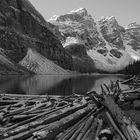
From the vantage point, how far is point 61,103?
16.7 m

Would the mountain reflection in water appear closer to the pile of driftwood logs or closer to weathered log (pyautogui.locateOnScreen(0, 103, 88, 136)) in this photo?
the pile of driftwood logs

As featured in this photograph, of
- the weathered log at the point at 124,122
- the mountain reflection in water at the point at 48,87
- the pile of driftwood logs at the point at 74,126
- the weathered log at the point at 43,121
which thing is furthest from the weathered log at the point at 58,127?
the mountain reflection in water at the point at 48,87

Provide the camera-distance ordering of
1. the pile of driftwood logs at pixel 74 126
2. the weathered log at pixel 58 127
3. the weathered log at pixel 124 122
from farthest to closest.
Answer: the weathered log at pixel 124 122, the pile of driftwood logs at pixel 74 126, the weathered log at pixel 58 127

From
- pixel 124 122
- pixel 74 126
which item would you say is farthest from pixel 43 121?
pixel 124 122

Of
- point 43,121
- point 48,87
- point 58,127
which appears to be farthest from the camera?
point 48,87

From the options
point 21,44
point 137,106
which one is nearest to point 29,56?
point 21,44

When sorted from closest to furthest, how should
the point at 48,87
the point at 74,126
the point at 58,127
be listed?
the point at 58,127 → the point at 74,126 → the point at 48,87

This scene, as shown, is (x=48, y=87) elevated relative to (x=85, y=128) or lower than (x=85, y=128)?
elevated

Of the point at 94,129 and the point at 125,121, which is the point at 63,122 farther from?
the point at 125,121

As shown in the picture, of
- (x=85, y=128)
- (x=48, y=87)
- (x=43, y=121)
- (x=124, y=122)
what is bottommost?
(x=85, y=128)

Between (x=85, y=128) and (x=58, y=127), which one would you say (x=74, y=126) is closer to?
(x=85, y=128)

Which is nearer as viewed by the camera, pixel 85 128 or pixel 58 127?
pixel 58 127

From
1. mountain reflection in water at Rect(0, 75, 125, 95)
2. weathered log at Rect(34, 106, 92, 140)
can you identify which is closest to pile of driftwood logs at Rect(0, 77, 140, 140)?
weathered log at Rect(34, 106, 92, 140)

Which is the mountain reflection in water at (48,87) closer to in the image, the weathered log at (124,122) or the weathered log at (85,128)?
the weathered log at (124,122)
